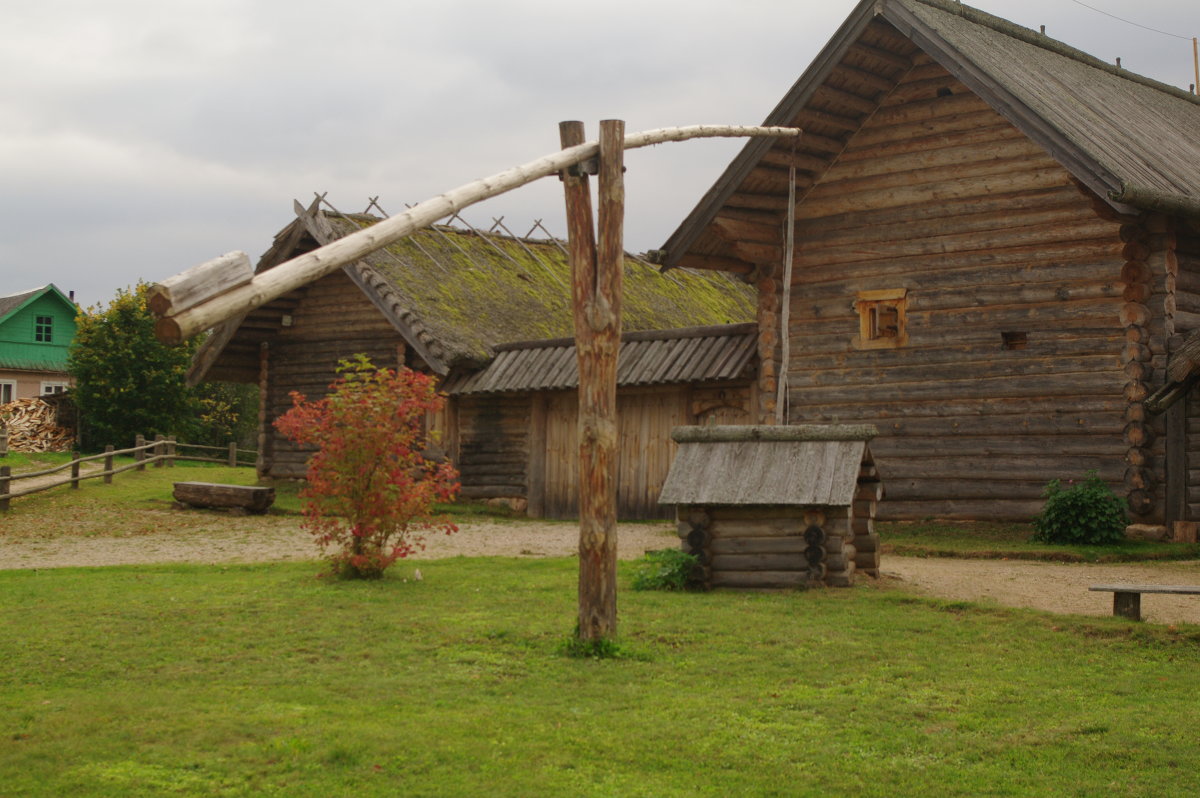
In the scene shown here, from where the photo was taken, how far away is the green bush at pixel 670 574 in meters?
13.1

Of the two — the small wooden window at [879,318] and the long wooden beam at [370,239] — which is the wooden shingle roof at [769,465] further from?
the small wooden window at [879,318]

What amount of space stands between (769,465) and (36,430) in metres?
33.6

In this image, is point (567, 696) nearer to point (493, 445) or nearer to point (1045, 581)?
point (1045, 581)

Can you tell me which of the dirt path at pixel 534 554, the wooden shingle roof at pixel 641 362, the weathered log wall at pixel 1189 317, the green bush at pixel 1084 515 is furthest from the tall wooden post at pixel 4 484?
the weathered log wall at pixel 1189 317

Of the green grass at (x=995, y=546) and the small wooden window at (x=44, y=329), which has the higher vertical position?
the small wooden window at (x=44, y=329)

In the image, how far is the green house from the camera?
51.4 meters

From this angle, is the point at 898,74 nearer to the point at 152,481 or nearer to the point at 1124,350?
the point at 1124,350

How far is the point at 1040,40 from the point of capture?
22609mm

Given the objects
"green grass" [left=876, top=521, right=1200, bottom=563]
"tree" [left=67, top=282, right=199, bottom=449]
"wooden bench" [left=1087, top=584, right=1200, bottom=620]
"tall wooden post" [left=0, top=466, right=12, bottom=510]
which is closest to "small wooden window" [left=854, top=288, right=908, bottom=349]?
"green grass" [left=876, top=521, right=1200, bottom=563]

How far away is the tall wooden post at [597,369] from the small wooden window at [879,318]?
10.3m

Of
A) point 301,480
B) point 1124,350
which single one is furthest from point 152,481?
point 1124,350

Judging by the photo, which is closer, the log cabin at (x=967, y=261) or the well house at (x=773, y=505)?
the well house at (x=773, y=505)

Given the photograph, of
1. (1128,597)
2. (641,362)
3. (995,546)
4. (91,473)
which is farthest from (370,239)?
(91,473)

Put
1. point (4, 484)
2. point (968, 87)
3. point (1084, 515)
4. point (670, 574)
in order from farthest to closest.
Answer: point (4, 484) < point (968, 87) < point (1084, 515) < point (670, 574)
